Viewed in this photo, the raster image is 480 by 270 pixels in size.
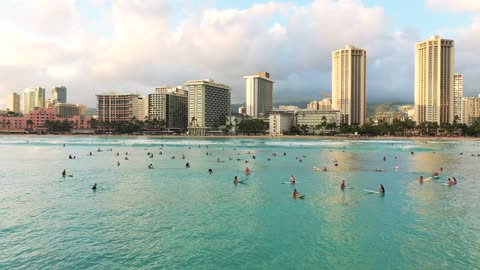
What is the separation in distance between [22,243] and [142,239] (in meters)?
6.60

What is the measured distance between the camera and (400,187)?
39.4 metres

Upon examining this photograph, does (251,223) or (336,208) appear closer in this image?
(251,223)


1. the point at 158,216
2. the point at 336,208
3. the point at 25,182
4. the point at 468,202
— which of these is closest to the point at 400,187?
the point at 468,202

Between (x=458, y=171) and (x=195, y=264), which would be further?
(x=458, y=171)

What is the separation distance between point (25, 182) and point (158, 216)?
2450cm

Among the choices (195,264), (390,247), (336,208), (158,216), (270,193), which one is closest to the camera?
(195,264)

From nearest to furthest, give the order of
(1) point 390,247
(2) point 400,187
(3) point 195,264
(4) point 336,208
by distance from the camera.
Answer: (3) point 195,264 < (1) point 390,247 < (4) point 336,208 < (2) point 400,187

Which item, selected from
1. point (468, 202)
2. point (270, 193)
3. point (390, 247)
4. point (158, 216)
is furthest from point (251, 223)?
point (468, 202)

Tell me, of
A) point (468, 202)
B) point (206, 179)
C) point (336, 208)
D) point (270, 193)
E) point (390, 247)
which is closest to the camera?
point (390, 247)

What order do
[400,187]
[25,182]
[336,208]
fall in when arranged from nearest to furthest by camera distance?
[336,208] < [400,187] < [25,182]

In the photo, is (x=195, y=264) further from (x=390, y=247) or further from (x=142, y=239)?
(x=390, y=247)

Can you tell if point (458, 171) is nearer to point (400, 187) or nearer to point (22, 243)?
point (400, 187)

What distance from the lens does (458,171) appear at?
5381 cm

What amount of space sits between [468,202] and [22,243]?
3365cm
